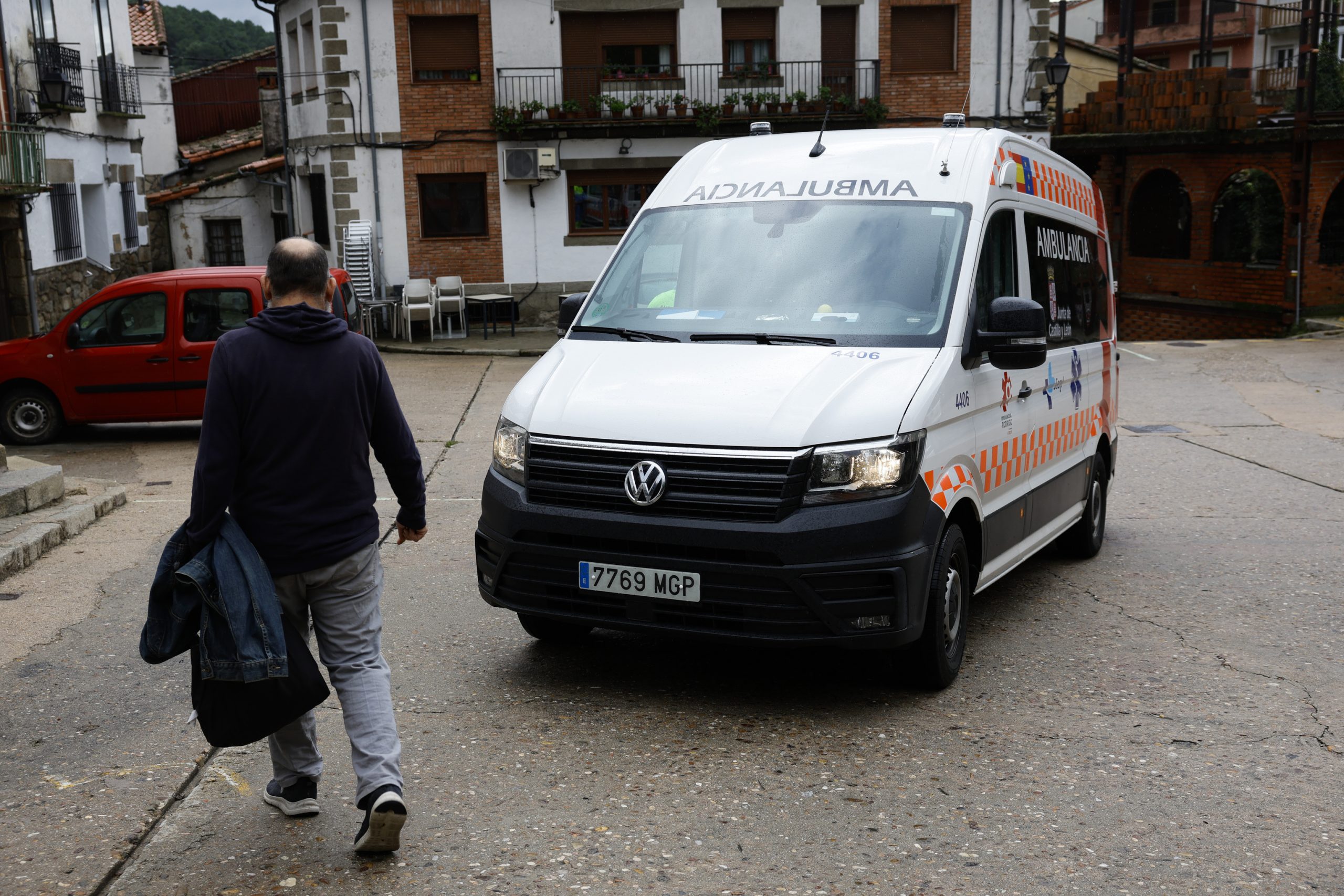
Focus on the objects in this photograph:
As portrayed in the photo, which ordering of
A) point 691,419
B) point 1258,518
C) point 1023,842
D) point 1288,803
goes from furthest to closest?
point 1258,518 → point 691,419 → point 1288,803 → point 1023,842

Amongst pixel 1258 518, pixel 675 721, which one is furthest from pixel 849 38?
pixel 675 721

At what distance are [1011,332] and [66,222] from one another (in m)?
21.7

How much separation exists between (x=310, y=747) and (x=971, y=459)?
9.29 feet

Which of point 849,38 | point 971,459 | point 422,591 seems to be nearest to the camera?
point 971,459

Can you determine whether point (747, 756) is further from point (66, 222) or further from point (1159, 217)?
point (1159, 217)

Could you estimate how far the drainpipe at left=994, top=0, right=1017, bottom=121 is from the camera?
2489cm

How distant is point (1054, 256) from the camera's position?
22.9ft

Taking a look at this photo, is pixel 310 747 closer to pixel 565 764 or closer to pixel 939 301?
pixel 565 764

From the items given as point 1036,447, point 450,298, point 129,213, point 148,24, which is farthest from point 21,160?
point 148,24

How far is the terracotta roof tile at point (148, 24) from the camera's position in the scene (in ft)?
113

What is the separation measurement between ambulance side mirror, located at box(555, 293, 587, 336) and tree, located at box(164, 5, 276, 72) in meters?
41.9

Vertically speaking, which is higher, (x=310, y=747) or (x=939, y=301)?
(x=939, y=301)

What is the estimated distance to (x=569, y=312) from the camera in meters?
6.16

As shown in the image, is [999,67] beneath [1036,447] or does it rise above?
Answer: above
